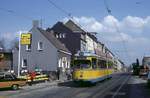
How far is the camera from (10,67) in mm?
73062

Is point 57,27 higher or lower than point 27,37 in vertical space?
higher

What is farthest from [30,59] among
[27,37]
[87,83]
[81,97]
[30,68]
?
[81,97]

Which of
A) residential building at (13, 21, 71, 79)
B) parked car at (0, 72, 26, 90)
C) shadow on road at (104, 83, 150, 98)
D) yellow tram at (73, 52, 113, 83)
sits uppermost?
residential building at (13, 21, 71, 79)

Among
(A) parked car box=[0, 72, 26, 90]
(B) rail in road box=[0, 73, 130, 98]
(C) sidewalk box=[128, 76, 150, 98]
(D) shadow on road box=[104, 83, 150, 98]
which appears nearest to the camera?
(B) rail in road box=[0, 73, 130, 98]

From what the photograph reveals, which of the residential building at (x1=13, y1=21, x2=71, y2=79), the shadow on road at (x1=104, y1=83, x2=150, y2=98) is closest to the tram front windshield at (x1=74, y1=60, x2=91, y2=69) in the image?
the shadow on road at (x1=104, y1=83, x2=150, y2=98)

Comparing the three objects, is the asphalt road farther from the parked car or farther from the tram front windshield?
the tram front windshield

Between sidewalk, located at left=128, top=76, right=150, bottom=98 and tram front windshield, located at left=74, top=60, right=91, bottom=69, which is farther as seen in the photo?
tram front windshield, located at left=74, top=60, right=91, bottom=69

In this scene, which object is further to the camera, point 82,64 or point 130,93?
point 82,64

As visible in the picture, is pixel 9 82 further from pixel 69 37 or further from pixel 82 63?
pixel 69 37

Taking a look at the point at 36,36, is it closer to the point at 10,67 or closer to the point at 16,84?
the point at 10,67

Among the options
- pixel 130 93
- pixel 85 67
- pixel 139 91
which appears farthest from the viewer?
pixel 85 67

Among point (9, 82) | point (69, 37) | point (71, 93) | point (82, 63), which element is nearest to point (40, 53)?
point (69, 37)

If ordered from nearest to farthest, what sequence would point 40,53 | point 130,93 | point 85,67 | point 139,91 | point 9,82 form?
point 130,93 < point 139,91 < point 9,82 < point 85,67 < point 40,53

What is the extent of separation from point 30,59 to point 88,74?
3383 cm
